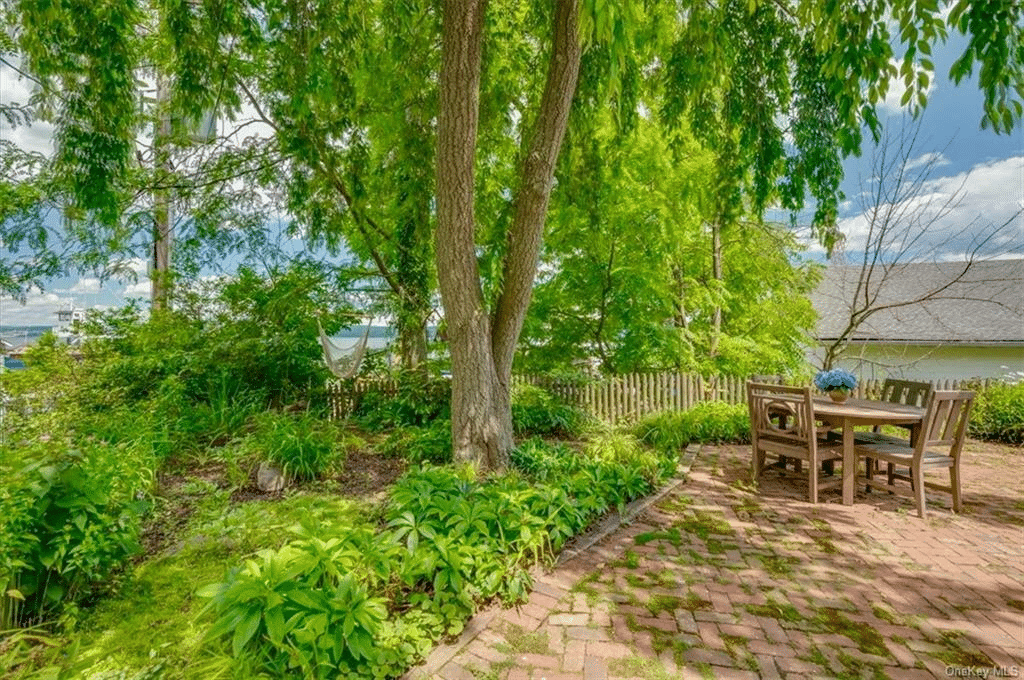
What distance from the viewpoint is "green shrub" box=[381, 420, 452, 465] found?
4961 mm

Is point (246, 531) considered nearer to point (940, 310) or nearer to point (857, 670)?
point (857, 670)

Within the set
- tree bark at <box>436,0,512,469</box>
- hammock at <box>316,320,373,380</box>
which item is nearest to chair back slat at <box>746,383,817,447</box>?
tree bark at <box>436,0,512,469</box>

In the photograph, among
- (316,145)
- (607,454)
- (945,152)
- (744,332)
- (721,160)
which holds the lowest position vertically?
(607,454)

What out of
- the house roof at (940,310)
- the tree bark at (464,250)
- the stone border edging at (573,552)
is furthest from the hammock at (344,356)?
the house roof at (940,310)

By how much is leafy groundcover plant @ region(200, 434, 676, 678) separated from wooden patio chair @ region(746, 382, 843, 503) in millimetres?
1884

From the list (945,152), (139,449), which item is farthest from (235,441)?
(945,152)

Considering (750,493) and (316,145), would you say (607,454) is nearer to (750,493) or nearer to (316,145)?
(750,493)

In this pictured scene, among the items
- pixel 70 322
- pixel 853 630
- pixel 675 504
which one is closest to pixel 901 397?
pixel 675 504

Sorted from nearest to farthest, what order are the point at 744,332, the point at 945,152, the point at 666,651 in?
the point at 666,651
the point at 945,152
the point at 744,332

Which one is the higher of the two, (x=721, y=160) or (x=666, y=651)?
(x=721, y=160)

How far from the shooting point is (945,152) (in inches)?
295

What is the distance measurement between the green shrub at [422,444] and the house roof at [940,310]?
12121mm

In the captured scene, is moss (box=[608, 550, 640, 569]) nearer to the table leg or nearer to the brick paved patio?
the brick paved patio

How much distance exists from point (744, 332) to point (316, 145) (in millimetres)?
8249
